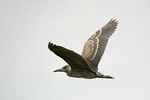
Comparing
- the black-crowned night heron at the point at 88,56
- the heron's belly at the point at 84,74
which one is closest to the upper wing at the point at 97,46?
the black-crowned night heron at the point at 88,56

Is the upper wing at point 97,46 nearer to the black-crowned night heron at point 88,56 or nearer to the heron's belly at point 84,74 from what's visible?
the black-crowned night heron at point 88,56

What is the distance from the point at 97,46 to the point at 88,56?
2.13 ft

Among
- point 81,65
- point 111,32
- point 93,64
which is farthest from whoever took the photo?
point 111,32

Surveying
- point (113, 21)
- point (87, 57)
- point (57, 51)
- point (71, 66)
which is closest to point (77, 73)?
point (71, 66)

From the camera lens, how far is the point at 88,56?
1406 cm

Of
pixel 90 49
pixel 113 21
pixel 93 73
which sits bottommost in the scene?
pixel 93 73

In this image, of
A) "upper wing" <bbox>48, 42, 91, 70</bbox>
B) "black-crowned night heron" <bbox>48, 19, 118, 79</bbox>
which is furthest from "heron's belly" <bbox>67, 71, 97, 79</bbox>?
"upper wing" <bbox>48, 42, 91, 70</bbox>

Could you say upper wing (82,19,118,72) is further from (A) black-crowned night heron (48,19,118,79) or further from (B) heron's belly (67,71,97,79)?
(B) heron's belly (67,71,97,79)

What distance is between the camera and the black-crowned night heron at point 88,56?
1080 cm

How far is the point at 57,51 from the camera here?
417 inches

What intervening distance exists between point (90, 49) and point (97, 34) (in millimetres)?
1124

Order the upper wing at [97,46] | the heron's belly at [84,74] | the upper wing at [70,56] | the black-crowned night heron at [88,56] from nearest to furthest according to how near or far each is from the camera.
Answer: the upper wing at [70,56]
the black-crowned night heron at [88,56]
the heron's belly at [84,74]
the upper wing at [97,46]

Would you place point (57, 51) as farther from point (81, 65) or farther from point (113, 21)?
point (113, 21)

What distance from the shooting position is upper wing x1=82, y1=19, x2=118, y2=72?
545 inches
